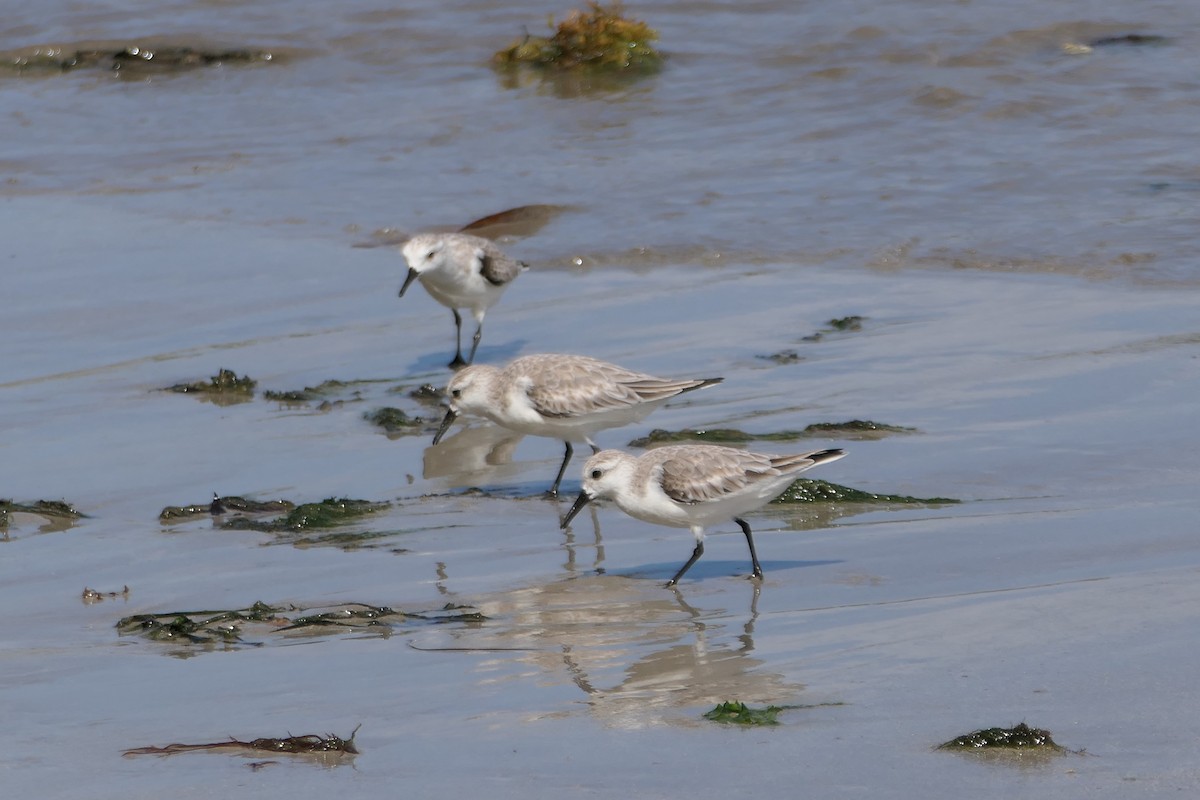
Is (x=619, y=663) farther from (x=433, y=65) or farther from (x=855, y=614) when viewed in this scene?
(x=433, y=65)

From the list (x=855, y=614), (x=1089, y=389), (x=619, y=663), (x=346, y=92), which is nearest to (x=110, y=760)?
(x=619, y=663)

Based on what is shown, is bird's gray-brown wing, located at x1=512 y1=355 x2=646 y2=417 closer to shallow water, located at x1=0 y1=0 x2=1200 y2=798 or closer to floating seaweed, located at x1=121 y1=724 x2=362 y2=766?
shallow water, located at x1=0 y1=0 x2=1200 y2=798

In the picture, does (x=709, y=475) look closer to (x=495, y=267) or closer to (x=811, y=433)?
(x=811, y=433)

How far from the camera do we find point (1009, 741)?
4.42 meters

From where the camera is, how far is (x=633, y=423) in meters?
8.27

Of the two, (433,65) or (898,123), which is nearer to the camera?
(898,123)

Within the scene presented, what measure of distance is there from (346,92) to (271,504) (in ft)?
35.6

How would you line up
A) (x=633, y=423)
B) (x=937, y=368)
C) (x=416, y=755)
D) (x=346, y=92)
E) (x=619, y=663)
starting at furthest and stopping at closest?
1. (x=346, y=92)
2. (x=937, y=368)
3. (x=633, y=423)
4. (x=619, y=663)
5. (x=416, y=755)

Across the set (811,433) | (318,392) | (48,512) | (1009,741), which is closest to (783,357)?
(811,433)

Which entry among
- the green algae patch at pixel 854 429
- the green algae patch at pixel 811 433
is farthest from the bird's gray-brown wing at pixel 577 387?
the green algae patch at pixel 854 429

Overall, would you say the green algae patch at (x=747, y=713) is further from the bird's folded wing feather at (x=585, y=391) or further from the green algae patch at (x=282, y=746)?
the bird's folded wing feather at (x=585, y=391)

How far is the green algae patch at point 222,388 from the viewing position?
30.7 feet

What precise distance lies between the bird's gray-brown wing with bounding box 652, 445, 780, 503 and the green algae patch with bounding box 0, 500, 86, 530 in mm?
2628

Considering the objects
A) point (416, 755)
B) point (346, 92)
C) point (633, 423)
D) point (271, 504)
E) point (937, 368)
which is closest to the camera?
point (416, 755)
